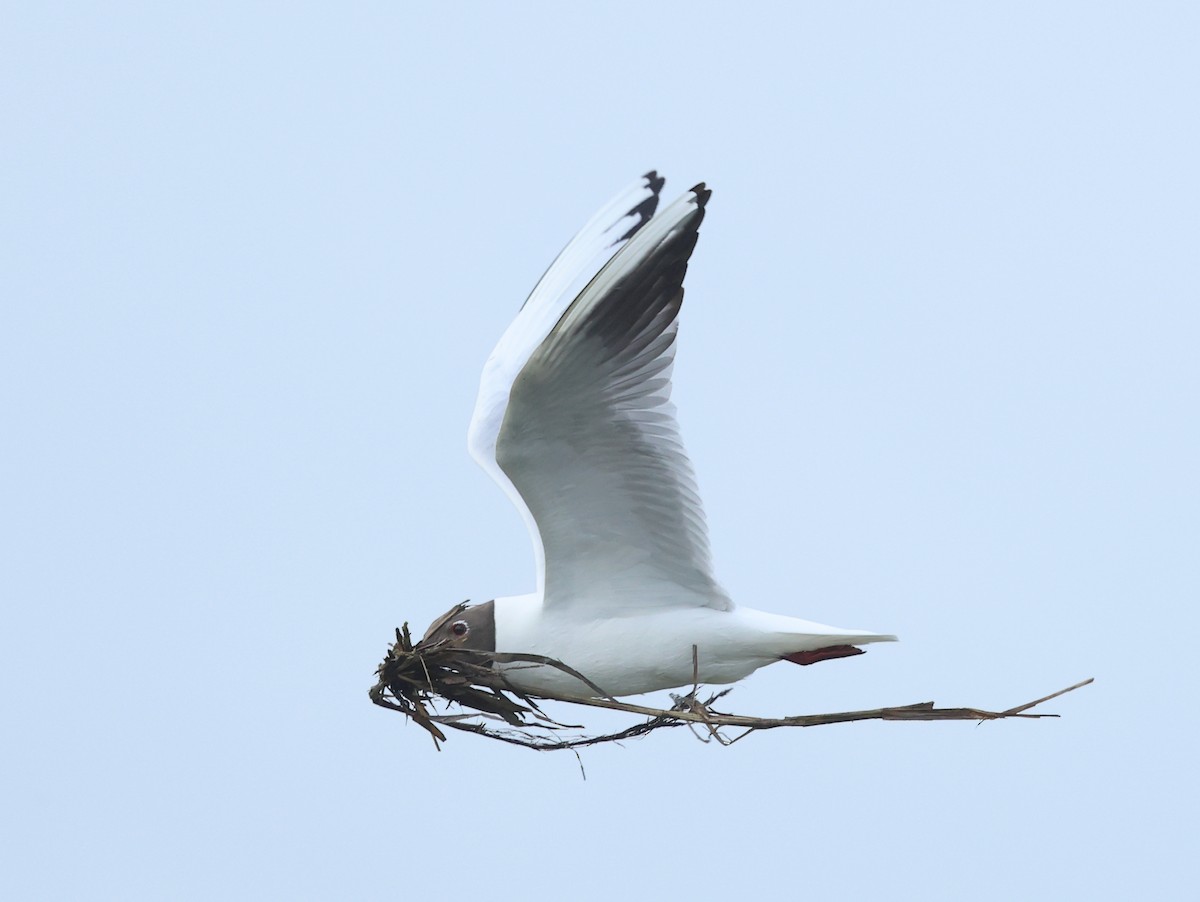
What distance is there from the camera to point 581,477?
532 cm

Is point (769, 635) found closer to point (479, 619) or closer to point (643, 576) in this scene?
point (643, 576)

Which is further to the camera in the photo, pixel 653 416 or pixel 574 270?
pixel 574 270

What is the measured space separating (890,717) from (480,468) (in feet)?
6.00

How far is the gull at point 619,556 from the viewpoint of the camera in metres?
5.12

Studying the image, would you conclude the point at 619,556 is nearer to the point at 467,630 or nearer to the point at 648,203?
the point at 467,630

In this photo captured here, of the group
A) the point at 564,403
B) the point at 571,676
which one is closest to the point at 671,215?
the point at 564,403

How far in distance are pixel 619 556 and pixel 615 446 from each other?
Result: 0.48 metres

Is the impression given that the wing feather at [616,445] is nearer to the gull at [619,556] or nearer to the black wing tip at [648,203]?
the gull at [619,556]

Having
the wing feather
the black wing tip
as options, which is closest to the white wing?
the wing feather

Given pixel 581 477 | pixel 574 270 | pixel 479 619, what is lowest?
pixel 479 619

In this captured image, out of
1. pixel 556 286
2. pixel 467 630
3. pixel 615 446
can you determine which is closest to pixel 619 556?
pixel 615 446

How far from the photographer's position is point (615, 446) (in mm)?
5242

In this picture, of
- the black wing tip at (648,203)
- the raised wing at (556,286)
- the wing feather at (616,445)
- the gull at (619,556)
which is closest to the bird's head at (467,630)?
the gull at (619,556)

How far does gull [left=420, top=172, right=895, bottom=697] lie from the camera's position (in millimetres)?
5125
